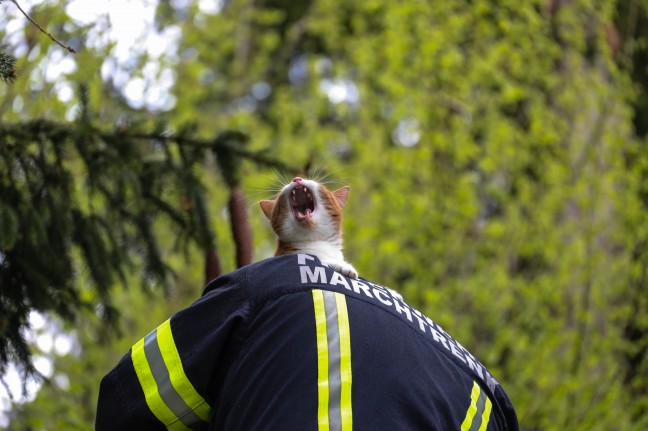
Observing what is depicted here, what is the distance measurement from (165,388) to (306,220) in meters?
0.80

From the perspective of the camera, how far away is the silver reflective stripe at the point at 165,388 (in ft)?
6.11

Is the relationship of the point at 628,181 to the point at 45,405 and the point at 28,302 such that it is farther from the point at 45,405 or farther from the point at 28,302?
the point at 28,302

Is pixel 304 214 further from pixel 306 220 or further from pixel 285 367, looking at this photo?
pixel 285 367

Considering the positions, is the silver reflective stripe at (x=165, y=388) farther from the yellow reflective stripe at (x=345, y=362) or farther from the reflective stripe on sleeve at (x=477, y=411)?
the reflective stripe on sleeve at (x=477, y=411)

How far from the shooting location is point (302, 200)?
8.48 feet

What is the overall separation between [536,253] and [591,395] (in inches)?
57.7

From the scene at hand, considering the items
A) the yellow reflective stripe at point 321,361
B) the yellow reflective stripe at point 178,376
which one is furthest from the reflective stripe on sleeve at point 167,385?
the yellow reflective stripe at point 321,361

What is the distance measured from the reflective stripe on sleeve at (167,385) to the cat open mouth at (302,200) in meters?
0.75

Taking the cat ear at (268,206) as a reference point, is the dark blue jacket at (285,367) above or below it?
below

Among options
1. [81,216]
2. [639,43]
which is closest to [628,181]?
[639,43]

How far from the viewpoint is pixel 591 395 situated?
6.12m

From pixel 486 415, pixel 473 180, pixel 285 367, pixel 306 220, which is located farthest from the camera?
pixel 473 180

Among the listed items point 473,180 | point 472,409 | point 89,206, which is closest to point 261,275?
point 472,409

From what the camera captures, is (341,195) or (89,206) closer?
(341,195)
